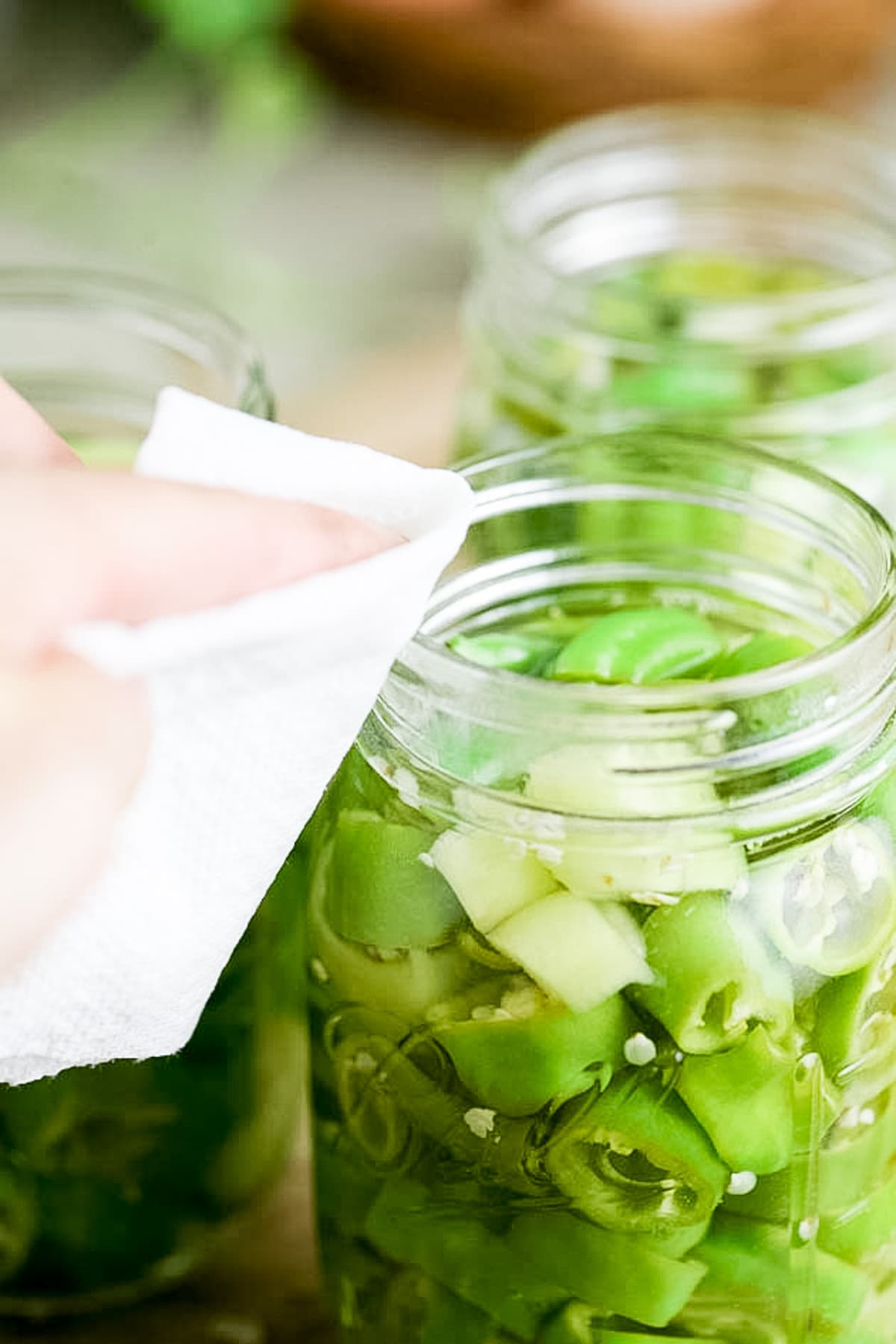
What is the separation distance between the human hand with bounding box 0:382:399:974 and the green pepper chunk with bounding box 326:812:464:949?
106mm

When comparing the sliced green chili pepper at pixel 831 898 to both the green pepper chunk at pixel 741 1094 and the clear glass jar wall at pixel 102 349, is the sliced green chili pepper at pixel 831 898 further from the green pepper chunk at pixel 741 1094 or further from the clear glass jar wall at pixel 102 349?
the clear glass jar wall at pixel 102 349

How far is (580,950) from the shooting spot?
18.7 inches

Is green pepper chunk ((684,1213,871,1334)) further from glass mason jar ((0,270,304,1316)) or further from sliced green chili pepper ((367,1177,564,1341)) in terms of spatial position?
glass mason jar ((0,270,304,1316))

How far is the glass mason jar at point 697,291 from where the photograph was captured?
761 millimetres

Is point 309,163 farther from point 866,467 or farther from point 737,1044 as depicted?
point 737,1044

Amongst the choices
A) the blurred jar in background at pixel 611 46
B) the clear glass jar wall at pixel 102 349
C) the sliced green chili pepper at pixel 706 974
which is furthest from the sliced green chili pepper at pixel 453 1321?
the blurred jar in background at pixel 611 46

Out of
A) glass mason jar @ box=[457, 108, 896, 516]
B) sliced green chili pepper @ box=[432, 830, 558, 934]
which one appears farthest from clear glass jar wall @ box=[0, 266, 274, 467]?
sliced green chili pepper @ box=[432, 830, 558, 934]

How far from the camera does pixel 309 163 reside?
1.58m

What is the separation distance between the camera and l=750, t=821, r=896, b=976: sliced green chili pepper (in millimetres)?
491

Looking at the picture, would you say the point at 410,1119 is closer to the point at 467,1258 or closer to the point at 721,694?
the point at 467,1258

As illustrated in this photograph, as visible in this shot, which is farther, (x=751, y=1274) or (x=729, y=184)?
(x=729, y=184)

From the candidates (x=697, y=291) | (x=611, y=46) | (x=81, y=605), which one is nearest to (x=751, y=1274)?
(x=81, y=605)

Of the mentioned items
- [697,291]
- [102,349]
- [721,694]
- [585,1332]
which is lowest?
[585,1332]

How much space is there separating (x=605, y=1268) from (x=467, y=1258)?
39 mm
